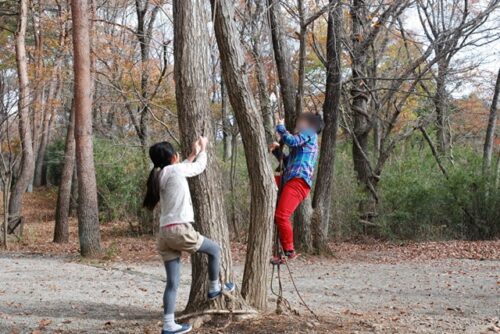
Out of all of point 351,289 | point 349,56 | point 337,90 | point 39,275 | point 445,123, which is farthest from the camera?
point 445,123

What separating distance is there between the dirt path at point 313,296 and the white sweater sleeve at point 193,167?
1.63 metres

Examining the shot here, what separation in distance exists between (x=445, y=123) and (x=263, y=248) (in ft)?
56.3

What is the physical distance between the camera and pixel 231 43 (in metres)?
5.77

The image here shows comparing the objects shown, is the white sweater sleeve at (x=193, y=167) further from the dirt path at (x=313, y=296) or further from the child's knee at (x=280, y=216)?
the dirt path at (x=313, y=296)

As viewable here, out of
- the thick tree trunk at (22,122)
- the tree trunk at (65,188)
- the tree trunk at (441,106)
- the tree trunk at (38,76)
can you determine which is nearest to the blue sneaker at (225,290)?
the tree trunk at (441,106)

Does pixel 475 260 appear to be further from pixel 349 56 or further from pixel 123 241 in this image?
pixel 123 241

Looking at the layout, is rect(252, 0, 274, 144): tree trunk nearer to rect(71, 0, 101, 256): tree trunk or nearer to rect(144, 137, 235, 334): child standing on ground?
rect(71, 0, 101, 256): tree trunk

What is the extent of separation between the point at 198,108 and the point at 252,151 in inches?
28.2

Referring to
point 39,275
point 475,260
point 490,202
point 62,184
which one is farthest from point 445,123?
point 39,275

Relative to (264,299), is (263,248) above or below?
above

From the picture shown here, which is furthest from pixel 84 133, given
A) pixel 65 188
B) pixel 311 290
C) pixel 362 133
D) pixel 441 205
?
pixel 441 205

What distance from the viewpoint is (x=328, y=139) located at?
45.1 ft

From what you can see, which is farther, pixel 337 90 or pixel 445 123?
pixel 445 123

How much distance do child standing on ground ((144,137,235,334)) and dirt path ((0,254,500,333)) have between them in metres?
0.71
